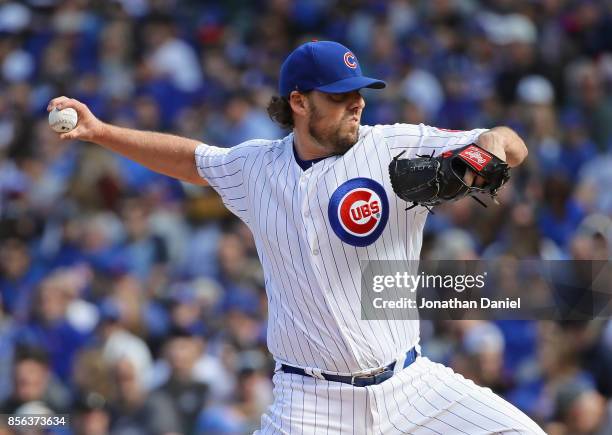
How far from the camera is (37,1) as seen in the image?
462 inches

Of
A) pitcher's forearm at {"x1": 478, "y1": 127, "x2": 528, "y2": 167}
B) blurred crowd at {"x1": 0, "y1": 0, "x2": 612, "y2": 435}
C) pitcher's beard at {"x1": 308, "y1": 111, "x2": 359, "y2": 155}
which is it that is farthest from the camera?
blurred crowd at {"x1": 0, "y1": 0, "x2": 612, "y2": 435}

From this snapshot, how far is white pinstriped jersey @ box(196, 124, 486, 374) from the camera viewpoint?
154 inches

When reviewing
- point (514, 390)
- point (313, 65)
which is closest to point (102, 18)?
point (514, 390)

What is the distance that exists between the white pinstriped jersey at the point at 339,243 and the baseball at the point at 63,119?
0.85m

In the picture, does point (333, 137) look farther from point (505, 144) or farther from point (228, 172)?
point (505, 144)

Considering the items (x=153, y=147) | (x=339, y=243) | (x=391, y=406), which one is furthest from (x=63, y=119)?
(x=391, y=406)

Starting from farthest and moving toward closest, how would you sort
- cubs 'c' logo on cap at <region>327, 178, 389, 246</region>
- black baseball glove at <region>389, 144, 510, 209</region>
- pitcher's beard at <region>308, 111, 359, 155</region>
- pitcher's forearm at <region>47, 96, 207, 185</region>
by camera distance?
1. pitcher's forearm at <region>47, 96, 207, 185</region>
2. pitcher's beard at <region>308, 111, 359, 155</region>
3. cubs 'c' logo on cap at <region>327, 178, 389, 246</region>
4. black baseball glove at <region>389, 144, 510, 209</region>

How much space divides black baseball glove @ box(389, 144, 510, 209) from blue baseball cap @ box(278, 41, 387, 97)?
0.45 metres

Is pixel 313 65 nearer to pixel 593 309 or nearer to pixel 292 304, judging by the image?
pixel 292 304

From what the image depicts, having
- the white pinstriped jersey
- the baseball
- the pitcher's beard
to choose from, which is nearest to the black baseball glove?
the white pinstriped jersey

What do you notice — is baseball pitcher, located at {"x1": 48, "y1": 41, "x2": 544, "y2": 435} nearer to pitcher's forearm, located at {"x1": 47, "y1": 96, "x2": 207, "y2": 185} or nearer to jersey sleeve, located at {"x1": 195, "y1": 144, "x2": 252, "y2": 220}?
jersey sleeve, located at {"x1": 195, "y1": 144, "x2": 252, "y2": 220}

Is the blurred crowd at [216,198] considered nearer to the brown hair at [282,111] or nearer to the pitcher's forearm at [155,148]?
the pitcher's forearm at [155,148]

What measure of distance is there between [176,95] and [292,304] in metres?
6.69

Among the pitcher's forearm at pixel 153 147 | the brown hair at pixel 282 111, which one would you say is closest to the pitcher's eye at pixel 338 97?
the brown hair at pixel 282 111
